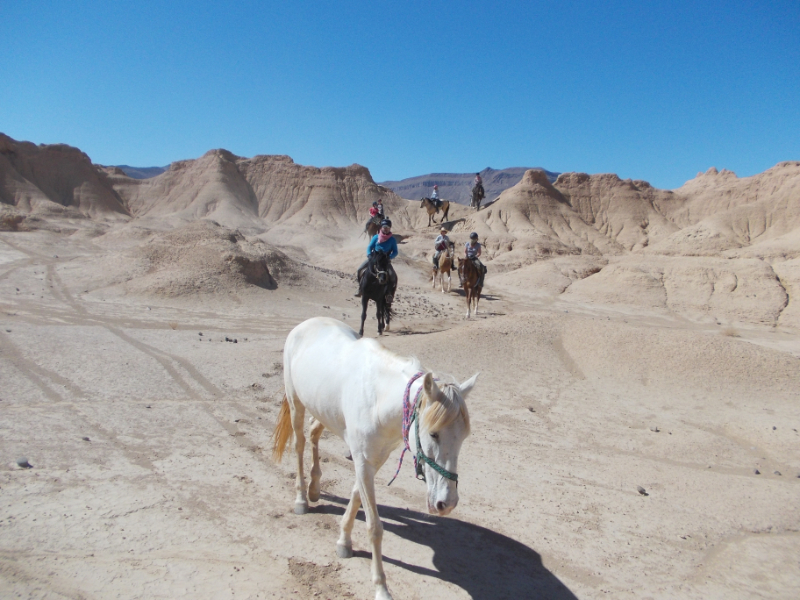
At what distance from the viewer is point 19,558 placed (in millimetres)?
3467

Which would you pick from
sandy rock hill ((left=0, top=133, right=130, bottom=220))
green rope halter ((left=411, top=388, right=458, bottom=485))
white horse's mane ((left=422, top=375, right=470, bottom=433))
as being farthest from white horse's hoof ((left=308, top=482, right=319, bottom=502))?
sandy rock hill ((left=0, top=133, right=130, bottom=220))

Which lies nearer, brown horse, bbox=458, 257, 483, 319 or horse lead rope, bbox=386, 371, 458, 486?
horse lead rope, bbox=386, 371, 458, 486

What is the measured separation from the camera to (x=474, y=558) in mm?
3939

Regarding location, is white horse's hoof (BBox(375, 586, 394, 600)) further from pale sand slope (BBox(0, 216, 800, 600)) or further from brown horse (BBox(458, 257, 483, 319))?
brown horse (BBox(458, 257, 483, 319))

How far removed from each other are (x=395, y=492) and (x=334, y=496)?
0.61 meters

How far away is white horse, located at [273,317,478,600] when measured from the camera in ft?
9.41

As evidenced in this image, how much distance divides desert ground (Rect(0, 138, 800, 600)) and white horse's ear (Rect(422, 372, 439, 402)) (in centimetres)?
164

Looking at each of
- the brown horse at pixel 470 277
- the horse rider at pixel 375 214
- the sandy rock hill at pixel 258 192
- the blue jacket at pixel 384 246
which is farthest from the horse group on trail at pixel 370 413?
the sandy rock hill at pixel 258 192

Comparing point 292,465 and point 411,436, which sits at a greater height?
point 411,436

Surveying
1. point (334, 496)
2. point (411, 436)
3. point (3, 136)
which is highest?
point (3, 136)

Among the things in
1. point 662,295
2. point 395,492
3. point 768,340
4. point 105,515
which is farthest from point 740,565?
point 662,295

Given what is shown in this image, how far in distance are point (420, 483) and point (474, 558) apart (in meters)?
1.33

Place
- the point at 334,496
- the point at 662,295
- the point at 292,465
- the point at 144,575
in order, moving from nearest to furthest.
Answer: the point at 144,575 → the point at 334,496 → the point at 292,465 → the point at 662,295

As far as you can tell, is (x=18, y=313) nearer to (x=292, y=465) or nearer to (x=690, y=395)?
A: (x=292, y=465)
